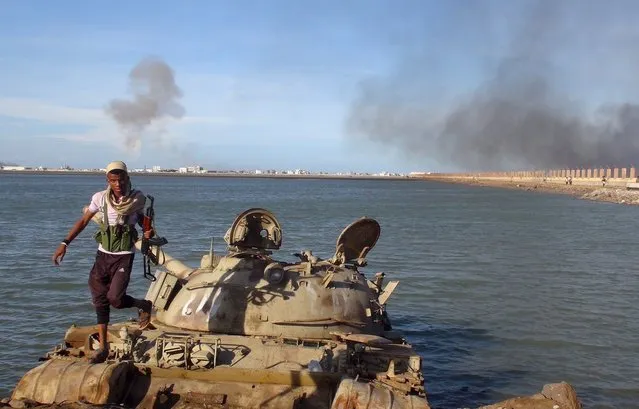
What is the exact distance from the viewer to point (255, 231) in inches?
459

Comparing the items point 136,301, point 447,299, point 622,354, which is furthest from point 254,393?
point 447,299

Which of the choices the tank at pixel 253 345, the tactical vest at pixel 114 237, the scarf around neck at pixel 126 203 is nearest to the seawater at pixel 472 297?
the tank at pixel 253 345

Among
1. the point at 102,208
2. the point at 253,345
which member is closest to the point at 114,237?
the point at 102,208

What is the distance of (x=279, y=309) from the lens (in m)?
10.7

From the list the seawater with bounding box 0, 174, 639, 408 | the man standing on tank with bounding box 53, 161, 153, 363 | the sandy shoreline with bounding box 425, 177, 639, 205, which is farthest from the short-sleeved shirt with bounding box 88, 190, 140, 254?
the sandy shoreline with bounding box 425, 177, 639, 205

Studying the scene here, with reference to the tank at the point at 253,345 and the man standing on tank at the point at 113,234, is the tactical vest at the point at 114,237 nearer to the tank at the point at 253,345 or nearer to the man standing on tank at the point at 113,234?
the man standing on tank at the point at 113,234

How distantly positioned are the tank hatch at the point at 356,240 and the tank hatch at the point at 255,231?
3.54ft

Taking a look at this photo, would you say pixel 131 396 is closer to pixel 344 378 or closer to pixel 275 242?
pixel 344 378

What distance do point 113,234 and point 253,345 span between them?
2.37 m

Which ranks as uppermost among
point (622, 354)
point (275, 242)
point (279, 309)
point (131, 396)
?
point (275, 242)

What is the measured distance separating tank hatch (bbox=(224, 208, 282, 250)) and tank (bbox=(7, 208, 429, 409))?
0.7 inches

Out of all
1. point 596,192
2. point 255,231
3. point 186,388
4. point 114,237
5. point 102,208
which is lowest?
point 186,388

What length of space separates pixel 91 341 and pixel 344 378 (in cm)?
369

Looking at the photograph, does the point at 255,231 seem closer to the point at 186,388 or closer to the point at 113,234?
the point at 113,234
